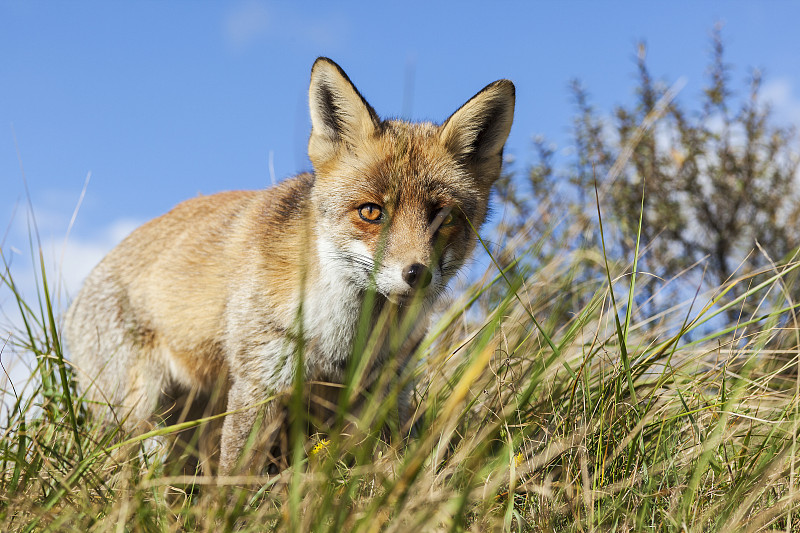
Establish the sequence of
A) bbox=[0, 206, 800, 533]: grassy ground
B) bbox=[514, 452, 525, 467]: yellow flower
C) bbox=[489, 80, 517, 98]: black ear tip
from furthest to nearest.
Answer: bbox=[489, 80, 517, 98]: black ear tip → bbox=[514, 452, 525, 467]: yellow flower → bbox=[0, 206, 800, 533]: grassy ground

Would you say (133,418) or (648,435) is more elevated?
(648,435)

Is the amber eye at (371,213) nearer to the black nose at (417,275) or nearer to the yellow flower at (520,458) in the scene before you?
the black nose at (417,275)

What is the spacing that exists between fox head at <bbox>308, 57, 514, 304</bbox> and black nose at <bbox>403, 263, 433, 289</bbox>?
10cm

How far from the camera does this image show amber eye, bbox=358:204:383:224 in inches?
148

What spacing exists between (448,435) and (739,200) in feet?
23.5

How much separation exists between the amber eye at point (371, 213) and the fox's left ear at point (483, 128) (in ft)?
2.38

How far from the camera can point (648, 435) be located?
3.52 meters

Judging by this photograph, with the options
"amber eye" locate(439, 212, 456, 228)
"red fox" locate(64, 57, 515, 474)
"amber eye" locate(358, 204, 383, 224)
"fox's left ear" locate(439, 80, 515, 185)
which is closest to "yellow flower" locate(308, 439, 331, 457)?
"red fox" locate(64, 57, 515, 474)

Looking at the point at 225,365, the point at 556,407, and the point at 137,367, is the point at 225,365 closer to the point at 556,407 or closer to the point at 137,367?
the point at 137,367

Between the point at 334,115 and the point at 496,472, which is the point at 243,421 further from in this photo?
the point at 334,115

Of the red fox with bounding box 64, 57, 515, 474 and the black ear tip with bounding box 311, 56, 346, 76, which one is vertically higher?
the black ear tip with bounding box 311, 56, 346, 76

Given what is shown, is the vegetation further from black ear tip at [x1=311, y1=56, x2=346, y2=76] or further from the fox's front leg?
black ear tip at [x1=311, y1=56, x2=346, y2=76]

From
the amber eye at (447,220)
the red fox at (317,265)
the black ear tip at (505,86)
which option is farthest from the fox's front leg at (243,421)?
the black ear tip at (505,86)

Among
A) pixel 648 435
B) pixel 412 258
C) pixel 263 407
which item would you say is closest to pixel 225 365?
pixel 263 407
